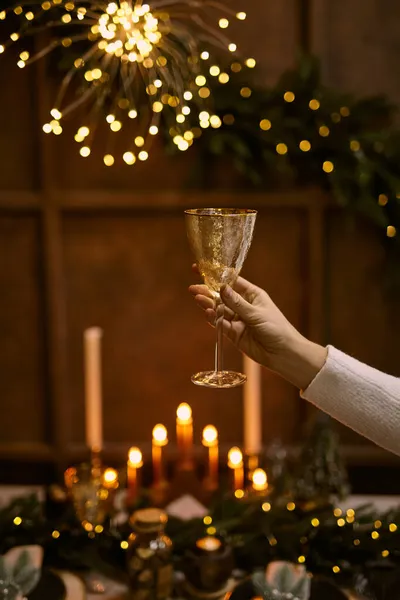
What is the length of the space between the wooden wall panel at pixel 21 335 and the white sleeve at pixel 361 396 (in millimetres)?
1377

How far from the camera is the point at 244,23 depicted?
220 cm

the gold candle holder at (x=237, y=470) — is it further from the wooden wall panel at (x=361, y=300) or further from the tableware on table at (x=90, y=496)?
the wooden wall panel at (x=361, y=300)

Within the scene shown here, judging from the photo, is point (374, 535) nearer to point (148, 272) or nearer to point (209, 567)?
point (209, 567)

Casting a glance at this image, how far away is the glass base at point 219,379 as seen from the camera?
1.09 metres

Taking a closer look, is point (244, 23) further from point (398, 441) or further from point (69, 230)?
point (398, 441)

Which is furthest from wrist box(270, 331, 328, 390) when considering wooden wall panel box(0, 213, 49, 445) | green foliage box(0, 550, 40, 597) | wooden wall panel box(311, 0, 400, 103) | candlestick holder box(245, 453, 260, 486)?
wooden wall panel box(0, 213, 49, 445)

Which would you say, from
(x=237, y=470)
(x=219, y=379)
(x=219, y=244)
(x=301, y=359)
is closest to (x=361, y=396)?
(x=301, y=359)

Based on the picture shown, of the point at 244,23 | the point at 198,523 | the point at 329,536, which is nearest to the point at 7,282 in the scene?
the point at 244,23

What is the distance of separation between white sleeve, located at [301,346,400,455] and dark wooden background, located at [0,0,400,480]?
108 cm

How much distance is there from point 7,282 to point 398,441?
1.51 metres

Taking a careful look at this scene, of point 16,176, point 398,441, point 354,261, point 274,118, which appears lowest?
point 398,441

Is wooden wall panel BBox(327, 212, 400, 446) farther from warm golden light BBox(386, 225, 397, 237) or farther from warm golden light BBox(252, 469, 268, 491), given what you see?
warm golden light BBox(252, 469, 268, 491)

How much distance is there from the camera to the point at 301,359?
121cm

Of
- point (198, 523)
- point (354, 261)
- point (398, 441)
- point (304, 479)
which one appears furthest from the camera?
point (354, 261)
